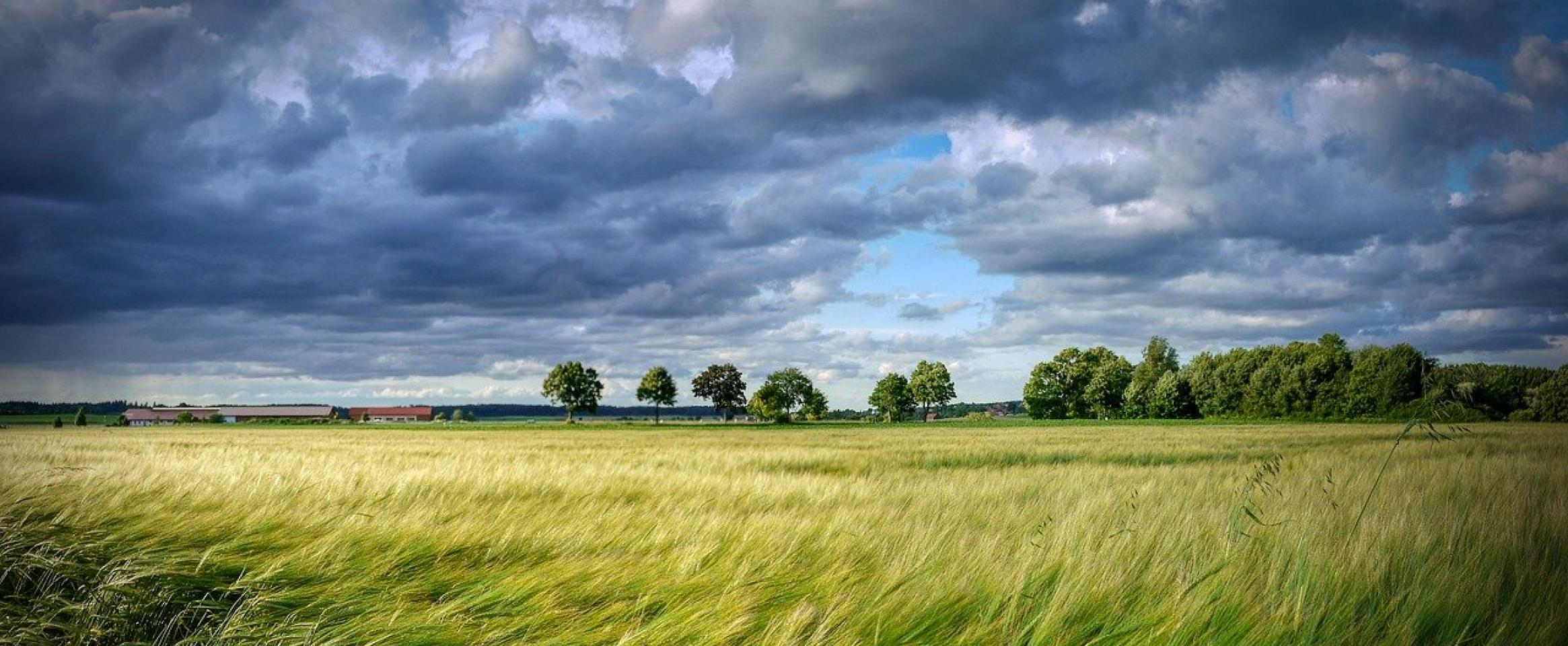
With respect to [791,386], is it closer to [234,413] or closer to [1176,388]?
[1176,388]

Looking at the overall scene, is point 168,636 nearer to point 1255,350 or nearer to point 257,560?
point 257,560

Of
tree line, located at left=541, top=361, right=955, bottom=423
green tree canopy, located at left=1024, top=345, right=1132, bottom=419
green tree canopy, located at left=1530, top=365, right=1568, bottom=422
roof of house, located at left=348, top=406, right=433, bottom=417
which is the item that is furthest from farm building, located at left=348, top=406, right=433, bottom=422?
green tree canopy, located at left=1530, top=365, right=1568, bottom=422

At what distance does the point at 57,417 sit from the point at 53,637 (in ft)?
334

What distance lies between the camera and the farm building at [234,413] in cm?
12394

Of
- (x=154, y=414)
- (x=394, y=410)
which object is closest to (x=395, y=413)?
(x=394, y=410)

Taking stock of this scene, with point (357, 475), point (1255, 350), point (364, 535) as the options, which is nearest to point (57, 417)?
point (357, 475)

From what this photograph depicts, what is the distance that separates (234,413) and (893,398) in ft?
375

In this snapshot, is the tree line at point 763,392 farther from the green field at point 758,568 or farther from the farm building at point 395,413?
the green field at point 758,568

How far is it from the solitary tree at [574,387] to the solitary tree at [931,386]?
4885 cm

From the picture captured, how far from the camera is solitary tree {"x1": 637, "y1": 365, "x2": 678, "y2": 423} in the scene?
11212 centimetres

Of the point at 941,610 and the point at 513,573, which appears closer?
the point at 941,610

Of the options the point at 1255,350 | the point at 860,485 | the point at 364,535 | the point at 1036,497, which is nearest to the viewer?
the point at 364,535

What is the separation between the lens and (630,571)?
3.88 m

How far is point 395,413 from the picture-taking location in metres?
157
